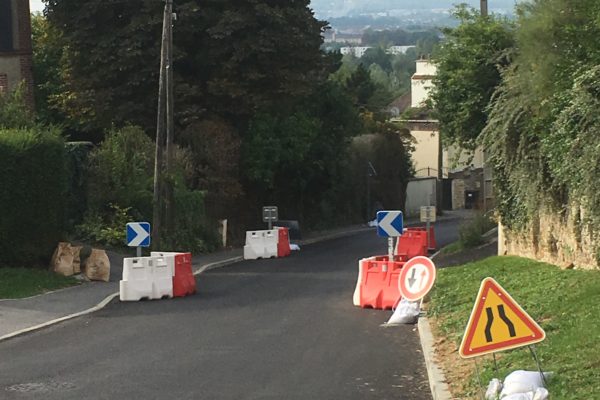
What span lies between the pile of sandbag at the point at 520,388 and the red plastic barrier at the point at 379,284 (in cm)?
941

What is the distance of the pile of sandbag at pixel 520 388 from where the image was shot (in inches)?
330

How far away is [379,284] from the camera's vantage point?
18844mm

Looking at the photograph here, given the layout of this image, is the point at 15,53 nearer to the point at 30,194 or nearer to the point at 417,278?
the point at 30,194

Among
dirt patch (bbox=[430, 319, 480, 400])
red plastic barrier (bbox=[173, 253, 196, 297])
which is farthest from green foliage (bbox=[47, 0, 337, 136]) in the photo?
dirt patch (bbox=[430, 319, 480, 400])

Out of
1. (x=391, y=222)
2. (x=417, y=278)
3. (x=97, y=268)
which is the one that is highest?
(x=391, y=222)

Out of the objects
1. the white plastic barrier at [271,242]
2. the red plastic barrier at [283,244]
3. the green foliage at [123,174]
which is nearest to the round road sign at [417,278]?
the green foliage at [123,174]

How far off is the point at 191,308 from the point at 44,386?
7.79 m

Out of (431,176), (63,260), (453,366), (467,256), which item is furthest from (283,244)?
(431,176)

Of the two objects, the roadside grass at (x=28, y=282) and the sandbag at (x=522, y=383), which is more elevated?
the sandbag at (x=522, y=383)

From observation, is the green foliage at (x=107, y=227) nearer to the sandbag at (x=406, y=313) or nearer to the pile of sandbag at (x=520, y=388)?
the sandbag at (x=406, y=313)

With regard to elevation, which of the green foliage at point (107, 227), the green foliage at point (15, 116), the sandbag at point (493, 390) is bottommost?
the sandbag at point (493, 390)

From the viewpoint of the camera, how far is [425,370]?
12172 millimetres

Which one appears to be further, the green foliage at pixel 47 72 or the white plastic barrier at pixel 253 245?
the green foliage at pixel 47 72

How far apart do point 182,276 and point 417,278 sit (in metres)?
6.73
